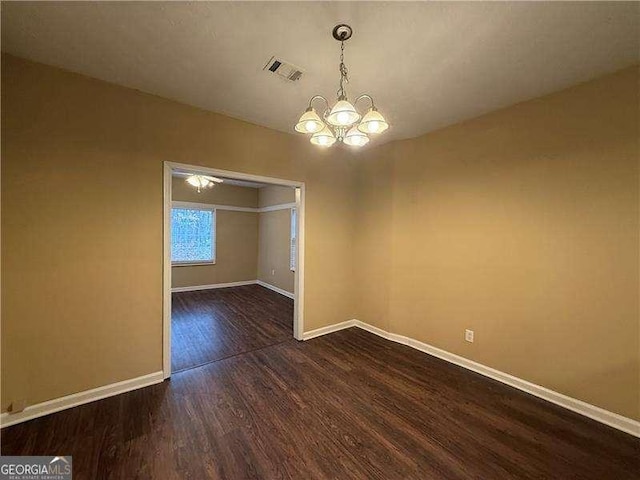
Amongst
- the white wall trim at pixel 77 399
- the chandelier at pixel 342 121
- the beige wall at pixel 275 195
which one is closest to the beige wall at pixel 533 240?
the chandelier at pixel 342 121

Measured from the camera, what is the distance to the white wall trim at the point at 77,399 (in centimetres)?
182

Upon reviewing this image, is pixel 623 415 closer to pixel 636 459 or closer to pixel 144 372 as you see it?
pixel 636 459

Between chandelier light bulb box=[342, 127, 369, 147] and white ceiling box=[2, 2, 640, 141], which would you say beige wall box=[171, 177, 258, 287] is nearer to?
white ceiling box=[2, 2, 640, 141]

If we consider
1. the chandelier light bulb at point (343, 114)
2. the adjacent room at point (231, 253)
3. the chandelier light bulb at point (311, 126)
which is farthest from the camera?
the adjacent room at point (231, 253)

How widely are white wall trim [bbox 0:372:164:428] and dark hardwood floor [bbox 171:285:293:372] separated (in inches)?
12.2

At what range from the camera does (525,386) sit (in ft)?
7.61

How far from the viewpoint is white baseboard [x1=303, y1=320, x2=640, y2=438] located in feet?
6.12

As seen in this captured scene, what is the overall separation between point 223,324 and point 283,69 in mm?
3532

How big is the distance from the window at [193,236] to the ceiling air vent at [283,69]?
4.91 metres

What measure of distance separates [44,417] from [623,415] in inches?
174

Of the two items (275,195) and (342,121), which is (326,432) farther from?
(275,195)

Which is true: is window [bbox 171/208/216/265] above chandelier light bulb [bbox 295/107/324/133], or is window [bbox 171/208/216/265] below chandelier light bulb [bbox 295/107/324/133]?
below

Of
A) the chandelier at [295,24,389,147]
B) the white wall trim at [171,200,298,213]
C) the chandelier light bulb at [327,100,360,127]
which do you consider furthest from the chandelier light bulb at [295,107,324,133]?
the white wall trim at [171,200,298,213]

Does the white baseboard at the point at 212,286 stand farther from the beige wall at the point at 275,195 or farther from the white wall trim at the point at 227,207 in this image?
the beige wall at the point at 275,195
